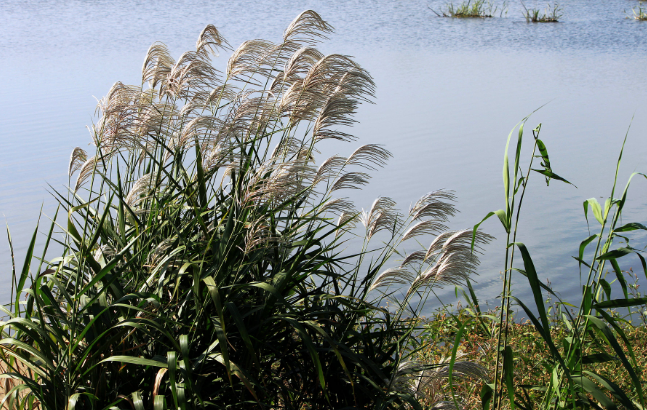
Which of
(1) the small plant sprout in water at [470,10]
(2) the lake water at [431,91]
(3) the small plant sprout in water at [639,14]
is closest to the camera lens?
(2) the lake water at [431,91]

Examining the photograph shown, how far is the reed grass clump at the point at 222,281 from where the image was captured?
1721 mm

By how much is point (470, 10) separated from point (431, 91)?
10.4m

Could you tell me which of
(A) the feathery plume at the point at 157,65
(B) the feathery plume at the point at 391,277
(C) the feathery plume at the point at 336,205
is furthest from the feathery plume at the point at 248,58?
(B) the feathery plume at the point at 391,277

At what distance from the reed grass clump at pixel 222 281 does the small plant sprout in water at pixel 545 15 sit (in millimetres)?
16711

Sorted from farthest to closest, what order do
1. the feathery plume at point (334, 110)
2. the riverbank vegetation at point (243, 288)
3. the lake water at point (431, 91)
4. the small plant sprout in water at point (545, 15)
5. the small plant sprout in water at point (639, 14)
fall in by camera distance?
1. the small plant sprout in water at point (545, 15)
2. the small plant sprout in water at point (639, 14)
3. the lake water at point (431, 91)
4. the feathery plume at point (334, 110)
5. the riverbank vegetation at point (243, 288)

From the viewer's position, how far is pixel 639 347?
3.24 meters

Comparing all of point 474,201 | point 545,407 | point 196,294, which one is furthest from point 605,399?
point 474,201

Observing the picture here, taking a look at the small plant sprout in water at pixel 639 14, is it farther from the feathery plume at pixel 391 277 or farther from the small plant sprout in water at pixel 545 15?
the feathery plume at pixel 391 277

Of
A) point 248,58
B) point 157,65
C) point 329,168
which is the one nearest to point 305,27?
point 248,58

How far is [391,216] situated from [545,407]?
0.85 meters

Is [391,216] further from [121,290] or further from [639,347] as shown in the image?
[639,347]

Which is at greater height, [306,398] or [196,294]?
[196,294]

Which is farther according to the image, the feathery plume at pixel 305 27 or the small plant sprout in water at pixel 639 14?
the small plant sprout in water at pixel 639 14

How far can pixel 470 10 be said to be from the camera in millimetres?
18375
